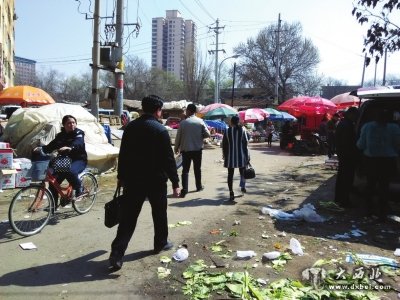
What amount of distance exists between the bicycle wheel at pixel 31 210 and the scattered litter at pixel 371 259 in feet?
13.8

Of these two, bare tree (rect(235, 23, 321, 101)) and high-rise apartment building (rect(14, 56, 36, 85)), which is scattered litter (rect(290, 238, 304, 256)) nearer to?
bare tree (rect(235, 23, 321, 101))

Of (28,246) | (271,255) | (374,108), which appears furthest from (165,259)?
(374,108)

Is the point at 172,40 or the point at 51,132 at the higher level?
the point at 172,40

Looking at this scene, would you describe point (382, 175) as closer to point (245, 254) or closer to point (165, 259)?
point (245, 254)

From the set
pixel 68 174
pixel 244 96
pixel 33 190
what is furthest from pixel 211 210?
pixel 244 96

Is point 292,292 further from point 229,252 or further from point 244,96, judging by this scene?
point 244,96

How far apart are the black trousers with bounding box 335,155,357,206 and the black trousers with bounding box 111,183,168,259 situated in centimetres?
401

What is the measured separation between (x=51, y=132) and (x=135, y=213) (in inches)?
283

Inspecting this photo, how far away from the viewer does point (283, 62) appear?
59219 mm

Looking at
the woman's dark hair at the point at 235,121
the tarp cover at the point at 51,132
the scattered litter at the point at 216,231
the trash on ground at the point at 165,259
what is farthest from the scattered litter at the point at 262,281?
the tarp cover at the point at 51,132

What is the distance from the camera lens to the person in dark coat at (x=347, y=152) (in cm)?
754

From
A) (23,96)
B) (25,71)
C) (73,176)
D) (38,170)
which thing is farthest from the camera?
(25,71)

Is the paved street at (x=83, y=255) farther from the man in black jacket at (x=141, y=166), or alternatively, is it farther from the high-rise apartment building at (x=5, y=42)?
the high-rise apartment building at (x=5, y=42)

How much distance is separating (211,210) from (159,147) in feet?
Result: 9.85
